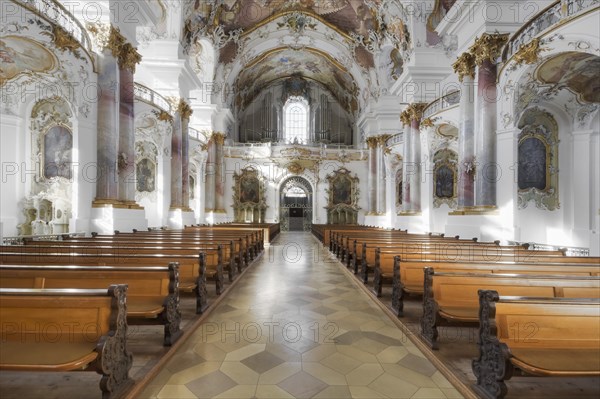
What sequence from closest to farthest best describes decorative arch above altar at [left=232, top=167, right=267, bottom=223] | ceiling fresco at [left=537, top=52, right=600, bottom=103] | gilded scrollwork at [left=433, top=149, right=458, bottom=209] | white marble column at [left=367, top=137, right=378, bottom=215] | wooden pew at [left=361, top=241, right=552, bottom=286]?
wooden pew at [left=361, top=241, right=552, bottom=286] → ceiling fresco at [left=537, top=52, right=600, bottom=103] → gilded scrollwork at [left=433, top=149, right=458, bottom=209] → white marble column at [left=367, top=137, right=378, bottom=215] → decorative arch above altar at [left=232, top=167, right=267, bottom=223]

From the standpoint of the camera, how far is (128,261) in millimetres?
3980

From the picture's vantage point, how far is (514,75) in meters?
7.57

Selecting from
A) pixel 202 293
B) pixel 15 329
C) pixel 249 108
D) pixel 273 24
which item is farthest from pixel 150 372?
pixel 249 108

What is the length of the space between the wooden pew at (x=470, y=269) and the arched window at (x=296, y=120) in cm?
2377

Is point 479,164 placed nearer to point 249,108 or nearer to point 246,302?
point 246,302

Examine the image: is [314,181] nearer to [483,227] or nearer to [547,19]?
[483,227]

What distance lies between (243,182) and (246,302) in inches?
747

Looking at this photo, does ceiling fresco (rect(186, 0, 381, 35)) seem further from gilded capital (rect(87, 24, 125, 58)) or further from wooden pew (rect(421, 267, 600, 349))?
wooden pew (rect(421, 267, 600, 349))

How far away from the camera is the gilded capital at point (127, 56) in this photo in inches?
341

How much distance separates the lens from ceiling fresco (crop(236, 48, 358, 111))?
22.2 meters

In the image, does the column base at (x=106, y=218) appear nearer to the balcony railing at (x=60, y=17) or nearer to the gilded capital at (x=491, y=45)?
the balcony railing at (x=60, y=17)

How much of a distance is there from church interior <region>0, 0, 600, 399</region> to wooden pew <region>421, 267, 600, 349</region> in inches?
0.8

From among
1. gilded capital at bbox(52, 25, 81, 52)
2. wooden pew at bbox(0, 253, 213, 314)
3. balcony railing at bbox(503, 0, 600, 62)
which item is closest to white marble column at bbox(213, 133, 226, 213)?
gilded capital at bbox(52, 25, 81, 52)

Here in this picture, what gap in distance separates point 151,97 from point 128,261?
951cm
